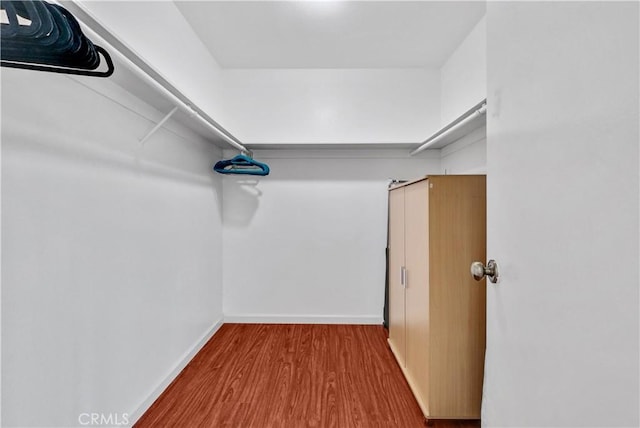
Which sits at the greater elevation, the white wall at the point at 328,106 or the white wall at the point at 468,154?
the white wall at the point at 328,106

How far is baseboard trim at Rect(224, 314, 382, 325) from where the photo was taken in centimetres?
298

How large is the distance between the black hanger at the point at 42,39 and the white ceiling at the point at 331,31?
1.47m

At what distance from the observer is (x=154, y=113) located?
174 centimetres

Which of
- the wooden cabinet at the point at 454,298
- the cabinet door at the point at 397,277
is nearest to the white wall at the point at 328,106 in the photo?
the cabinet door at the point at 397,277

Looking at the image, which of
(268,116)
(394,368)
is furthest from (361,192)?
(394,368)

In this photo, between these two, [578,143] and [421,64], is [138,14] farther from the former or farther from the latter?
[421,64]

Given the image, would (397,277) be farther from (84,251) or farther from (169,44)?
(169,44)

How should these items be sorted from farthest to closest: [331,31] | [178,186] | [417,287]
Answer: [331,31] → [178,186] → [417,287]

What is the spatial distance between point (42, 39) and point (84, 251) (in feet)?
2.88

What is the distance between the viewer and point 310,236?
3.02m

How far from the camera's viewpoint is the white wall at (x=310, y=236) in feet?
9.82

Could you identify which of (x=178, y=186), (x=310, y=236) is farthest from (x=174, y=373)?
(x=310, y=236)

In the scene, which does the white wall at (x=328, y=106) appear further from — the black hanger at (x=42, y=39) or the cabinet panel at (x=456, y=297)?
the black hanger at (x=42, y=39)

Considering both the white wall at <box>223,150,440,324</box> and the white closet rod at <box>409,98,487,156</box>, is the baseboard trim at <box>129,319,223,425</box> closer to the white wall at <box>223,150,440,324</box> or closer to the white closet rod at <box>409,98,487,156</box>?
the white wall at <box>223,150,440,324</box>
